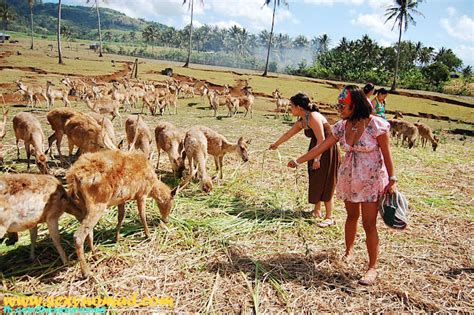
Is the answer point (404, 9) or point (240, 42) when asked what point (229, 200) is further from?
point (240, 42)

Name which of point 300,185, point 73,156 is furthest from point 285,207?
point 73,156

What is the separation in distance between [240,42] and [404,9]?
14139 centimetres

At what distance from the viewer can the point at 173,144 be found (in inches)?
304

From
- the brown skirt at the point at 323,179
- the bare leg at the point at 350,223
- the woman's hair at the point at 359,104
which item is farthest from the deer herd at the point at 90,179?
the woman's hair at the point at 359,104

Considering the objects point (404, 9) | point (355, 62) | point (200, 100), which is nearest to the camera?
point (200, 100)

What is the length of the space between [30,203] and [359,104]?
3.91 meters

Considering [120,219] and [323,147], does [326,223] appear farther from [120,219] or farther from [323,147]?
[120,219]

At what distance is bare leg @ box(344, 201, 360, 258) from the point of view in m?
4.38

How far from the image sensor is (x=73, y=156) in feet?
29.9

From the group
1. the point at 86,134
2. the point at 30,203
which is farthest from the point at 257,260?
the point at 86,134

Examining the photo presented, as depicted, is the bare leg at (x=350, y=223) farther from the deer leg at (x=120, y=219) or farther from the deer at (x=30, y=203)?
the deer at (x=30, y=203)

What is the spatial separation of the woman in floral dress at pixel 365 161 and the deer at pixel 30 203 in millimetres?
3468

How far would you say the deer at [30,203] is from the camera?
11.9ft

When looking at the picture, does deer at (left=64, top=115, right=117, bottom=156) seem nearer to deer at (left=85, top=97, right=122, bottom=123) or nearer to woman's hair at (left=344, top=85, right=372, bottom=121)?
woman's hair at (left=344, top=85, right=372, bottom=121)
